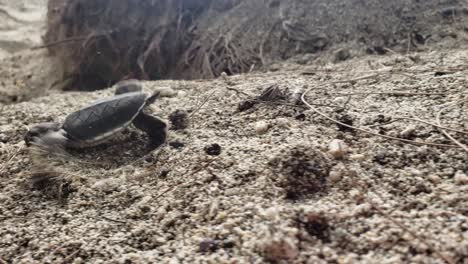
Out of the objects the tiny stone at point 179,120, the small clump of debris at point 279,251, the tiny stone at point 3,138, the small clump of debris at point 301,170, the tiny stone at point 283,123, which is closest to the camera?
the small clump of debris at point 279,251

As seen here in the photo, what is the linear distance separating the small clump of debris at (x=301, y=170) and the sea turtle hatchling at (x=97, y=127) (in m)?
0.63

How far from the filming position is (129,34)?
374 cm

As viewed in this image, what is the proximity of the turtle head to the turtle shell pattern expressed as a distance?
0.13 ft

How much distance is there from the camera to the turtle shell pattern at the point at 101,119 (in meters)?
2.03

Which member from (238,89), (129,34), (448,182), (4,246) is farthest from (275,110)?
(129,34)

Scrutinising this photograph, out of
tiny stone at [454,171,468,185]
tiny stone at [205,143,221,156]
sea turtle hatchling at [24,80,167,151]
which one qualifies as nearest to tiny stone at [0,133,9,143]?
sea turtle hatchling at [24,80,167,151]

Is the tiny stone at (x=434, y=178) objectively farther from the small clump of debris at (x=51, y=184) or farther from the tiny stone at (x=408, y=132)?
the small clump of debris at (x=51, y=184)

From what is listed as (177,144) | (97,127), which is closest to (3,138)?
(97,127)

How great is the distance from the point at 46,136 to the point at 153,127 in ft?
1.54

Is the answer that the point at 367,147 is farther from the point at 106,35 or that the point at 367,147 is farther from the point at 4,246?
the point at 106,35

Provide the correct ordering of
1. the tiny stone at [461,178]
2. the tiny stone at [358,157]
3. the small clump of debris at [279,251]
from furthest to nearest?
the tiny stone at [358,157]
the tiny stone at [461,178]
the small clump of debris at [279,251]

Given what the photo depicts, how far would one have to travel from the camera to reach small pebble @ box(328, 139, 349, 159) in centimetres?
160

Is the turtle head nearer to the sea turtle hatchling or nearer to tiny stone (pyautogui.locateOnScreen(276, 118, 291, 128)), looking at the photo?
the sea turtle hatchling

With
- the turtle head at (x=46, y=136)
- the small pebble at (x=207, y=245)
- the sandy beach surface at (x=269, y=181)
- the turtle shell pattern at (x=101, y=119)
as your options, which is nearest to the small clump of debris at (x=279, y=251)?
the sandy beach surface at (x=269, y=181)
